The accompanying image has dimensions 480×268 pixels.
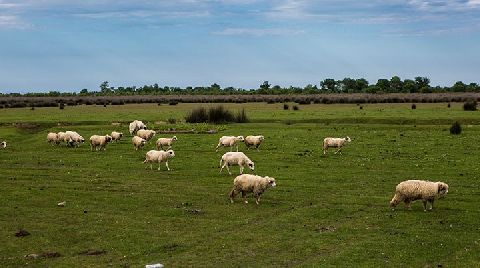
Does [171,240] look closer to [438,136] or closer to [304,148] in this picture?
[304,148]

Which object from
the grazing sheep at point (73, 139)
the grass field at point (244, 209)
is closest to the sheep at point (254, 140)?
the grass field at point (244, 209)

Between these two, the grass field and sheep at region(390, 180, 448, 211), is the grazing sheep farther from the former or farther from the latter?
sheep at region(390, 180, 448, 211)

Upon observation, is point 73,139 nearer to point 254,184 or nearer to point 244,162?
point 244,162

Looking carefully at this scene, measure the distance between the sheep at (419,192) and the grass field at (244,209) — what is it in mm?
460

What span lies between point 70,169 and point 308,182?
46.3 feet

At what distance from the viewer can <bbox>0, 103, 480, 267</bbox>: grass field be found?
18.4 meters

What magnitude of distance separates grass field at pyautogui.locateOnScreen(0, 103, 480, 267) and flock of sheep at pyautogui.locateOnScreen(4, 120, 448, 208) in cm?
54

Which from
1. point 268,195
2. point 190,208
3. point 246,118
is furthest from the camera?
point 246,118

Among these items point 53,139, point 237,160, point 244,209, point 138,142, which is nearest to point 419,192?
point 244,209

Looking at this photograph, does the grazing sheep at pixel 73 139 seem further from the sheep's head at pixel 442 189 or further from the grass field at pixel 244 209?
the sheep's head at pixel 442 189

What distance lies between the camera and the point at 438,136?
48562mm

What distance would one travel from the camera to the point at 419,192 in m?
23.2

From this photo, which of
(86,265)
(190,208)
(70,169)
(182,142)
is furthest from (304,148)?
(86,265)

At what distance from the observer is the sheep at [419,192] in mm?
23188
